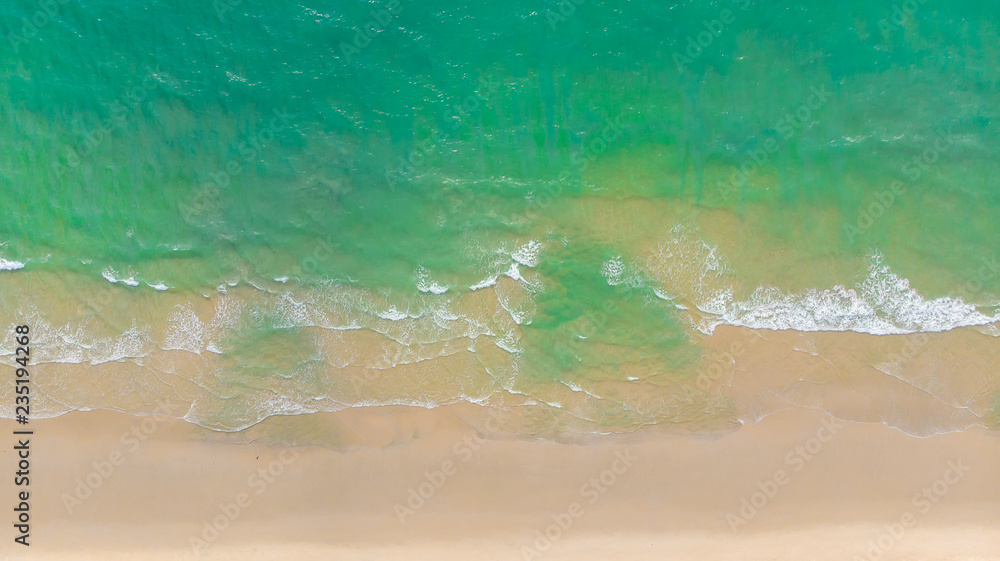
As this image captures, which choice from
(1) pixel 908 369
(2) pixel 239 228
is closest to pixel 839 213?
(1) pixel 908 369

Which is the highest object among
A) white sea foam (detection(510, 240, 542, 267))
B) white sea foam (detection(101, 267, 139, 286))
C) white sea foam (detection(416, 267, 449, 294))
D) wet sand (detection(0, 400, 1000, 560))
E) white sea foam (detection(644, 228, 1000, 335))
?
white sea foam (detection(101, 267, 139, 286))

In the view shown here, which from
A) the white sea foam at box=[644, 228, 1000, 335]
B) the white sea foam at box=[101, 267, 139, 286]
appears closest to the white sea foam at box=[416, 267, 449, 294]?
the white sea foam at box=[644, 228, 1000, 335]

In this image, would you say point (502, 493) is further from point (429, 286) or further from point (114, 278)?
point (114, 278)

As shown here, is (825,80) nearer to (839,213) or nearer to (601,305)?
(839,213)

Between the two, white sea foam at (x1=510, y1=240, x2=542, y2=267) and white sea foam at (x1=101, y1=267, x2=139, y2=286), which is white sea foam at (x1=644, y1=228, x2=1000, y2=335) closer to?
white sea foam at (x1=510, y1=240, x2=542, y2=267)

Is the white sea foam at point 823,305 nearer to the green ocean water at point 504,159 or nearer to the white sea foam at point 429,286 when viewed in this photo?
the green ocean water at point 504,159

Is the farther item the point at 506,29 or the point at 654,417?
the point at 506,29
